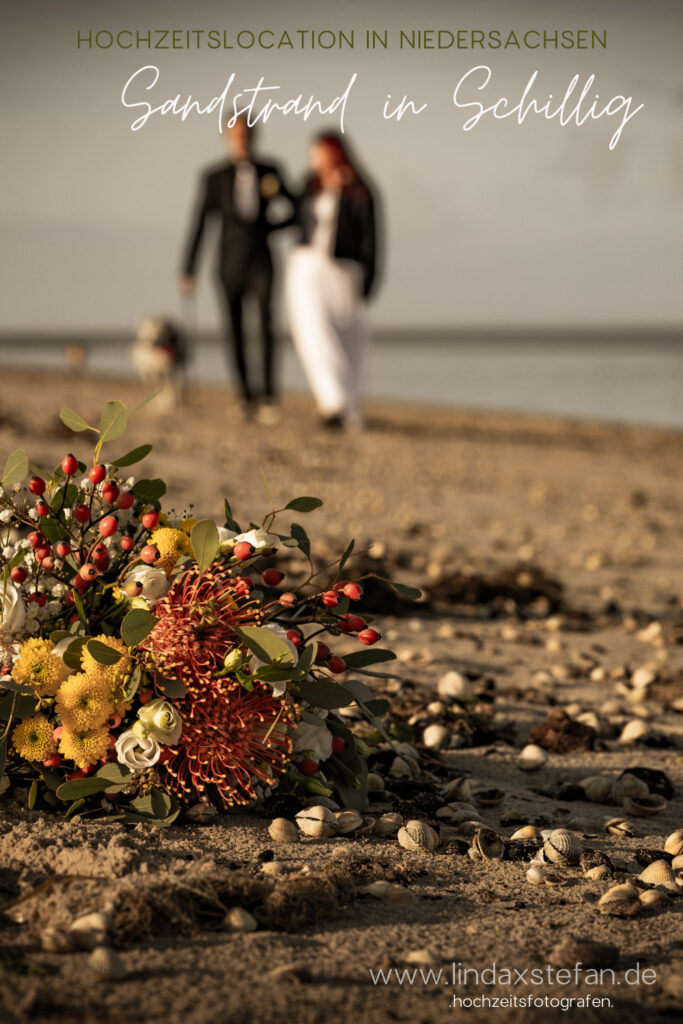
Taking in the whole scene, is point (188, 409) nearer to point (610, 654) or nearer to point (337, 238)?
point (337, 238)

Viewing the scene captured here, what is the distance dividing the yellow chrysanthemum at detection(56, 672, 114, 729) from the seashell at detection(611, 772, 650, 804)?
5.50ft

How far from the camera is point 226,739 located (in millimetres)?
2793

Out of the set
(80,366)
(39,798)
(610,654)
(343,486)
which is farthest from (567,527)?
(80,366)

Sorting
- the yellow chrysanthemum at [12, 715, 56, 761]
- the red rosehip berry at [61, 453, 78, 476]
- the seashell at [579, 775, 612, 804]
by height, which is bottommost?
the seashell at [579, 775, 612, 804]

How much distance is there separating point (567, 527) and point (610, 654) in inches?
135

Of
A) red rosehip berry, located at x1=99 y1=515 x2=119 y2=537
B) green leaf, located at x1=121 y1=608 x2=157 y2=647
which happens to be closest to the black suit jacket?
red rosehip berry, located at x1=99 y1=515 x2=119 y2=537

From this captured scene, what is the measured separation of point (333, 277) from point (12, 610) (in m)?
10.2

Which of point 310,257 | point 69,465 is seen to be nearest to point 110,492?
point 69,465

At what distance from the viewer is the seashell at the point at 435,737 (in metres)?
3.87

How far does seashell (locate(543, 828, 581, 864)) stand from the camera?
2963 millimetres

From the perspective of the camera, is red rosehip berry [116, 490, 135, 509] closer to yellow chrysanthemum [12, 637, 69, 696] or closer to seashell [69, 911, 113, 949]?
yellow chrysanthemum [12, 637, 69, 696]

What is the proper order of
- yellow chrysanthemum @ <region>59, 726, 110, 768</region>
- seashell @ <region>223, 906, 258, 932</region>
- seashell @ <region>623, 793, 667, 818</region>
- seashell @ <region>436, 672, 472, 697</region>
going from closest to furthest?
seashell @ <region>223, 906, 258, 932</region>, yellow chrysanthemum @ <region>59, 726, 110, 768</region>, seashell @ <region>623, 793, 667, 818</region>, seashell @ <region>436, 672, 472, 697</region>

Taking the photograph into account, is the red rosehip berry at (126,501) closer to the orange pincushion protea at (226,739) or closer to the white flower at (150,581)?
the white flower at (150,581)

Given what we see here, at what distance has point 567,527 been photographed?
8.73 metres
